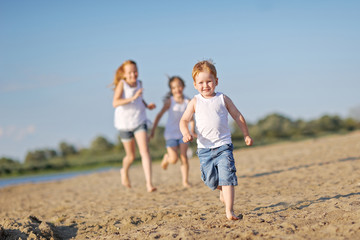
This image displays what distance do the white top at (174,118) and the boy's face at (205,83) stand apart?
2.78 meters

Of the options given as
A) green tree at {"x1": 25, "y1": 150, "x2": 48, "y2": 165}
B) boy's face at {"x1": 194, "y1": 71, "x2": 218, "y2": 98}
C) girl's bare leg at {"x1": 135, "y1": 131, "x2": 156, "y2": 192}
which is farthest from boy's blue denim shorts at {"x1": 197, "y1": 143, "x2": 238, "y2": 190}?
green tree at {"x1": 25, "y1": 150, "x2": 48, "y2": 165}

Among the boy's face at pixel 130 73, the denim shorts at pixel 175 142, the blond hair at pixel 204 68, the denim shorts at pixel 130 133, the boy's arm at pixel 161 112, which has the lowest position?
the denim shorts at pixel 175 142

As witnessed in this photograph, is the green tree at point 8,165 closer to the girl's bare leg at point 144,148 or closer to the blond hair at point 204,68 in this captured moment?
the girl's bare leg at point 144,148

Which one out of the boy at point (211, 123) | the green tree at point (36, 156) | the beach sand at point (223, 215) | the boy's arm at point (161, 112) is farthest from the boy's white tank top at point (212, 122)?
the green tree at point (36, 156)

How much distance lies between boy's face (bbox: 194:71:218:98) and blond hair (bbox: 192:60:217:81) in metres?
0.04

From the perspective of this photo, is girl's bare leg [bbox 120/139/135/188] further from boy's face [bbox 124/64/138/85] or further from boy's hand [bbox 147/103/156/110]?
boy's face [bbox 124/64/138/85]

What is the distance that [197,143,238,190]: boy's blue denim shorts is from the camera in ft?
13.2

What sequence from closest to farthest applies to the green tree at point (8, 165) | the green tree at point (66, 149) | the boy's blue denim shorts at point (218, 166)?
the boy's blue denim shorts at point (218, 166)
the green tree at point (8, 165)
the green tree at point (66, 149)

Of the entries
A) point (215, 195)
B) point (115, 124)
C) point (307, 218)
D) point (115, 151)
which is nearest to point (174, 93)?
point (115, 124)

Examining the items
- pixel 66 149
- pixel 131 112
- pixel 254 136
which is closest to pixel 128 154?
pixel 131 112

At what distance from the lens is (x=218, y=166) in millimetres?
4137

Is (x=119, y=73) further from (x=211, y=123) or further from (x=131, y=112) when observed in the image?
(x=211, y=123)

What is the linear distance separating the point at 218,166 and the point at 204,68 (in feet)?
3.51

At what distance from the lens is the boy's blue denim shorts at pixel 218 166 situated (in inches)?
159
